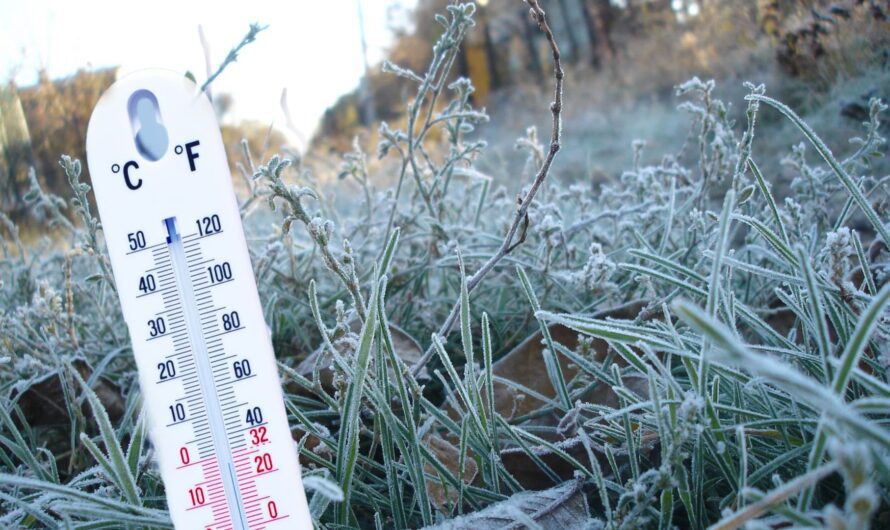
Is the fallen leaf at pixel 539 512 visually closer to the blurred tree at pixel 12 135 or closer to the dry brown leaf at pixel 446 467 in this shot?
the dry brown leaf at pixel 446 467

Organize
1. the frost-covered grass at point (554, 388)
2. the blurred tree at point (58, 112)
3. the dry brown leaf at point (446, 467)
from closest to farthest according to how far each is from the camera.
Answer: the frost-covered grass at point (554, 388) < the dry brown leaf at point (446, 467) < the blurred tree at point (58, 112)

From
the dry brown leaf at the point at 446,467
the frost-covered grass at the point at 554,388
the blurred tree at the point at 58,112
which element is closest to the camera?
the frost-covered grass at the point at 554,388

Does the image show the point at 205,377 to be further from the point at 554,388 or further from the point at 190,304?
the point at 554,388

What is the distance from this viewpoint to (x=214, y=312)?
0.58 metres

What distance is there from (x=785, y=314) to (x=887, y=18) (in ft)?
5.56

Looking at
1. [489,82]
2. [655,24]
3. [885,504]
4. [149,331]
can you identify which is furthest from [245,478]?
[489,82]

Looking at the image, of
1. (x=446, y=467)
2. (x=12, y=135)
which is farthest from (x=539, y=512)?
(x=12, y=135)

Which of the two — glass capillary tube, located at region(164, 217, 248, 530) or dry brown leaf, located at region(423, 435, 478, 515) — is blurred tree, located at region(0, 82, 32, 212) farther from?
dry brown leaf, located at region(423, 435, 478, 515)

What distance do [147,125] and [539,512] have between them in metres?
0.49

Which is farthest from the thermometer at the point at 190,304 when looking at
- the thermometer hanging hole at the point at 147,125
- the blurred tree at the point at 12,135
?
the blurred tree at the point at 12,135

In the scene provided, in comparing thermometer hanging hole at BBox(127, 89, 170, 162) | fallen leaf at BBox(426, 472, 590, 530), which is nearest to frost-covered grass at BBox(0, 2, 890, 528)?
fallen leaf at BBox(426, 472, 590, 530)

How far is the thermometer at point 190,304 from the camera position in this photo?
1.86 ft

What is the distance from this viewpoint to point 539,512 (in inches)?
23.8

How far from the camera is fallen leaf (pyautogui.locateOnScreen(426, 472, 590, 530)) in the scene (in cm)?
58
